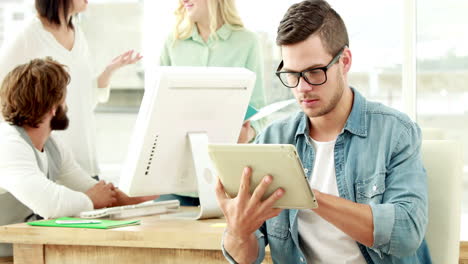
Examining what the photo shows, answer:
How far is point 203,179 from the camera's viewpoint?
2.41 metres

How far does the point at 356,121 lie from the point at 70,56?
186cm

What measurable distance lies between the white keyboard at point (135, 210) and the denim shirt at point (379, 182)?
0.72 m

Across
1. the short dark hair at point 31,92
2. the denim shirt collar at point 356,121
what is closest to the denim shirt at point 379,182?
the denim shirt collar at point 356,121

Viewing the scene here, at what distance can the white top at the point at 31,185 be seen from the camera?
242 centimetres

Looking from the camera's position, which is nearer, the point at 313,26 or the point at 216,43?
the point at 313,26

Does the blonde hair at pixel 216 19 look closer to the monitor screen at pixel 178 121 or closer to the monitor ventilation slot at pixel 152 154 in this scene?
the monitor screen at pixel 178 121

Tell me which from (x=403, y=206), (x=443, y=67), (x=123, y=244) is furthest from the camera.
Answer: (x=443, y=67)

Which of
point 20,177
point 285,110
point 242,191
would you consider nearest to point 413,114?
point 285,110

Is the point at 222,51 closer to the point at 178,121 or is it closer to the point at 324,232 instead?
the point at 178,121

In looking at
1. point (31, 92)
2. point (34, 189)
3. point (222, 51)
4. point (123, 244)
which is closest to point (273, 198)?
point (123, 244)

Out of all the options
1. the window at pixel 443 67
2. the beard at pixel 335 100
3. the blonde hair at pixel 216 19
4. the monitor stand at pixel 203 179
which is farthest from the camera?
the window at pixel 443 67

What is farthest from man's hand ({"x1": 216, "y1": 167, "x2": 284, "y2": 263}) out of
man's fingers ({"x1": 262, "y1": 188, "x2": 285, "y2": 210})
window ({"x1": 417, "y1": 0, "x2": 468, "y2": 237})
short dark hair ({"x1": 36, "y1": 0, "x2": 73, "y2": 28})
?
window ({"x1": 417, "y1": 0, "x2": 468, "y2": 237})

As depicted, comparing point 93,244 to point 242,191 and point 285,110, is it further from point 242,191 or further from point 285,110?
point 285,110

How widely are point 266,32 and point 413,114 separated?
96 cm
